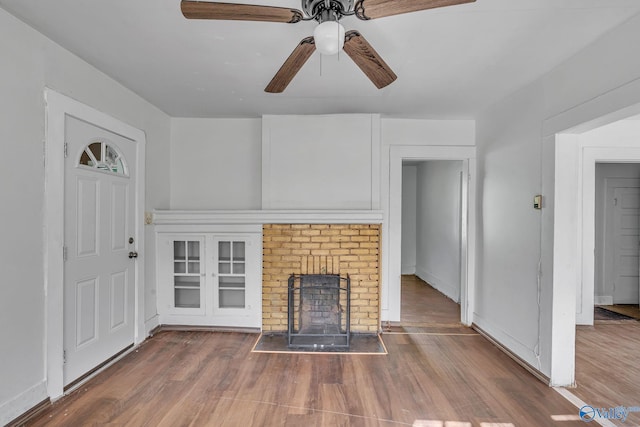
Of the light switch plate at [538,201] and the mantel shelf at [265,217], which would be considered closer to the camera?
the light switch plate at [538,201]

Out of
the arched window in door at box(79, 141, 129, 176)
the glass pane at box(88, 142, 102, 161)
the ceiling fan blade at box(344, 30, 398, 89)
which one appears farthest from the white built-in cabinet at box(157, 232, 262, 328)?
the ceiling fan blade at box(344, 30, 398, 89)

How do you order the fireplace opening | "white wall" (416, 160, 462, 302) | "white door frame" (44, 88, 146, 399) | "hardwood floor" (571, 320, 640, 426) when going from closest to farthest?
"white door frame" (44, 88, 146, 399), "hardwood floor" (571, 320, 640, 426), the fireplace opening, "white wall" (416, 160, 462, 302)

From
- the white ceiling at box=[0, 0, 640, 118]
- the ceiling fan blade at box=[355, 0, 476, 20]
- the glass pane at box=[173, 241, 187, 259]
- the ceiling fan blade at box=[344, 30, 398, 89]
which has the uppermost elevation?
the white ceiling at box=[0, 0, 640, 118]

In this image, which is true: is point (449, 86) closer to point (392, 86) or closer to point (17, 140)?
point (392, 86)

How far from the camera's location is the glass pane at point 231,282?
3.61 m

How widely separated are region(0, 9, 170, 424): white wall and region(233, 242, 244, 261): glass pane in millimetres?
1732

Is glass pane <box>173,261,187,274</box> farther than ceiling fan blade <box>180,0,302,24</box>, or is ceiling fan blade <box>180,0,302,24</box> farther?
glass pane <box>173,261,187,274</box>

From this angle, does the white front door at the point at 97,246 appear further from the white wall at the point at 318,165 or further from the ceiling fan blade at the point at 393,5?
the ceiling fan blade at the point at 393,5

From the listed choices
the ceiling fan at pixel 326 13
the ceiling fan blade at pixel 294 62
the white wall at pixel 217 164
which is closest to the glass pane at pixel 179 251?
the white wall at pixel 217 164

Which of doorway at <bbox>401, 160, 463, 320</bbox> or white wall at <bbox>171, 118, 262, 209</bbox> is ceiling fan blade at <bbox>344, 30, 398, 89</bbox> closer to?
white wall at <bbox>171, 118, 262, 209</bbox>

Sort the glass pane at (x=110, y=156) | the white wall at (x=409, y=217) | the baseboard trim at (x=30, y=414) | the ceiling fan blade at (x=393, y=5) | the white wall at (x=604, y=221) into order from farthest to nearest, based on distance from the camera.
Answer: the white wall at (x=409, y=217), the white wall at (x=604, y=221), the glass pane at (x=110, y=156), the baseboard trim at (x=30, y=414), the ceiling fan blade at (x=393, y=5)

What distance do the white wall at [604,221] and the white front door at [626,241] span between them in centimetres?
9

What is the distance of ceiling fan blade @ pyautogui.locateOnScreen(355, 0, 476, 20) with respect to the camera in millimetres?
1313

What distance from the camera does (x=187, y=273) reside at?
11.8 ft
